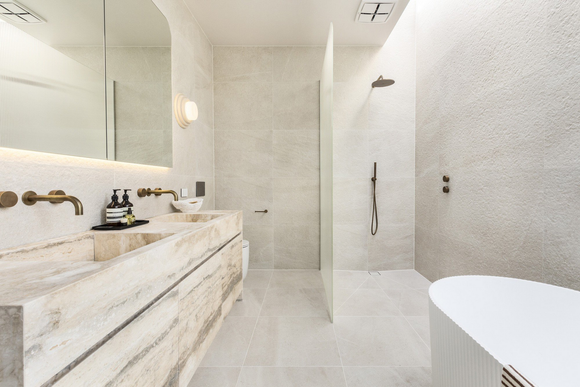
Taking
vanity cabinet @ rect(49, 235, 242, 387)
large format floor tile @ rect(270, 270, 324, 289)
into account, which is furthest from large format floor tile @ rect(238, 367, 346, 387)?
large format floor tile @ rect(270, 270, 324, 289)

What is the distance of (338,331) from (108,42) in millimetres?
2229

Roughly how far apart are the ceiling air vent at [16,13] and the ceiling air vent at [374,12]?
7.35 feet

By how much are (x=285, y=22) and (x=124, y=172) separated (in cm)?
208

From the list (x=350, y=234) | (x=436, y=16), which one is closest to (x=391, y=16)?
(x=436, y=16)

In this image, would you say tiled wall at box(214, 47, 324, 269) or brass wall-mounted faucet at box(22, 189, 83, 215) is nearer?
brass wall-mounted faucet at box(22, 189, 83, 215)

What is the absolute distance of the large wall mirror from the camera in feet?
2.87

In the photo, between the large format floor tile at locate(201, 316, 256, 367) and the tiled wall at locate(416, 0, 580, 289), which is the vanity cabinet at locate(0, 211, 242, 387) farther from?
the tiled wall at locate(416, 0, 580, 289)

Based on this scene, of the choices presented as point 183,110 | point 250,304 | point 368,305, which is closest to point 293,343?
point 250,304

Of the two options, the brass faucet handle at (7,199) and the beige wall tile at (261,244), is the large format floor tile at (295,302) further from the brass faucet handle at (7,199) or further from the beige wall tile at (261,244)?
the brass faucet handle at (7,199)

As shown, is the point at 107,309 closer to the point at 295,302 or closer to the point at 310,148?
the point at 295,302

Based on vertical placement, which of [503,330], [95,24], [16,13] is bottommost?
[503,330]

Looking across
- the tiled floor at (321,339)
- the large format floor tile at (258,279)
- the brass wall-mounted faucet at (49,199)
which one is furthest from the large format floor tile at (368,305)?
the brass wall-mounted faucet at (49,199)

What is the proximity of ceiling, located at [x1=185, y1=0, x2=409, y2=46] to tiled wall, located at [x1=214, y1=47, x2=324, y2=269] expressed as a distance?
0.16 metres

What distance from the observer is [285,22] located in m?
2.46
